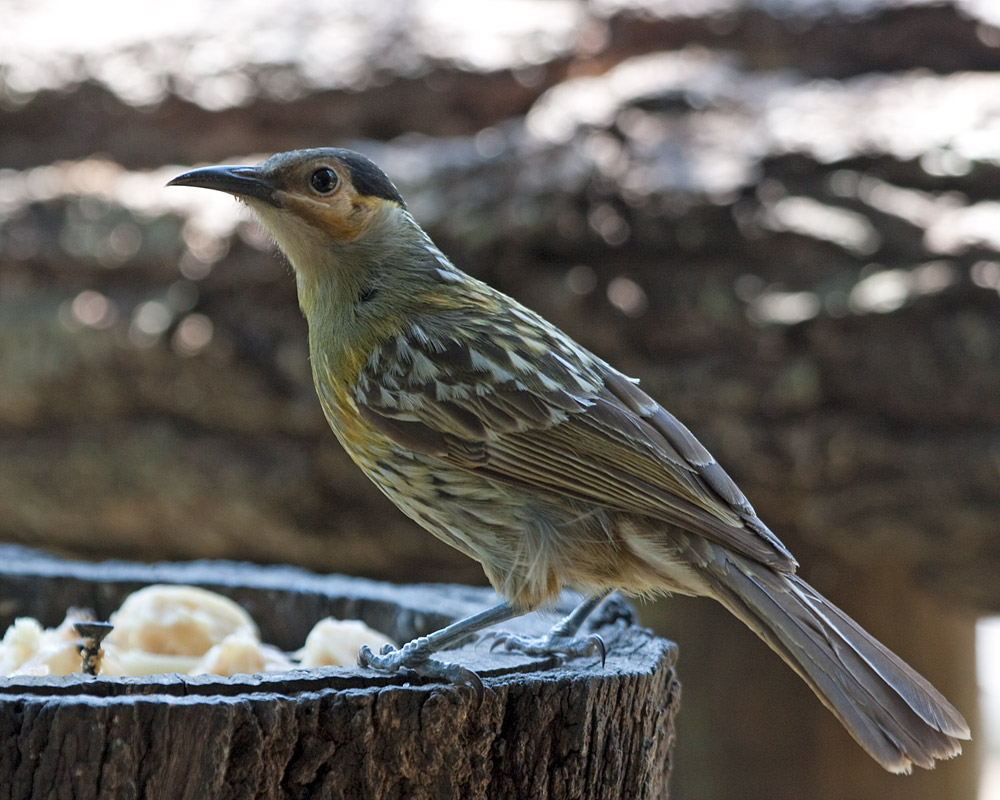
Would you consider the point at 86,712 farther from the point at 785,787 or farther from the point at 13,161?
the point at 13,161

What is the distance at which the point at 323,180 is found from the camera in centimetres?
285

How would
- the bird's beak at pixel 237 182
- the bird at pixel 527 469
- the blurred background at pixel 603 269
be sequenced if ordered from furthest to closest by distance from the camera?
the blurred background at pixel 603 269 < the bird's beak at pixel 237 182 < the bird at pixel 527 469

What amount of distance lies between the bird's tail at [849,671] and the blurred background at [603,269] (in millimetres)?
2376

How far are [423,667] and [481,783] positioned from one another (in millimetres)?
246

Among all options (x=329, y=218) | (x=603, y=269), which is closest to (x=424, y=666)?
(x=329, y=218)

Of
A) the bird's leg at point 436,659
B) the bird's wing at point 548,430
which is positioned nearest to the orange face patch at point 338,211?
the bird's wing at point 548,430

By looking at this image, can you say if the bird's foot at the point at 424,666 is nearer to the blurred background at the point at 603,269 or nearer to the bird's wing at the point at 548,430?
the bird's wing at the point at 548,430

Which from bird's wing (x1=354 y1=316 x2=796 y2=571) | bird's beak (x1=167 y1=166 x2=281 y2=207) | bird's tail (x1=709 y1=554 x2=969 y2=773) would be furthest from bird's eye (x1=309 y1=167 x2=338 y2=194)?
bird's tail (x1=709 y1=554 x2=969 y2=773)

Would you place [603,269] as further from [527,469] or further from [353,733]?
[353,733]

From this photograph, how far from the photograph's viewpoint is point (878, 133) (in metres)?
4.96

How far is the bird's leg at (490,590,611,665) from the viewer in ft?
8.31

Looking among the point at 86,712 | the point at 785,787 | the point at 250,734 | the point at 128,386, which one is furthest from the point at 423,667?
the point at 128,386

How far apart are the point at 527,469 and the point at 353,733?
734 millimetres

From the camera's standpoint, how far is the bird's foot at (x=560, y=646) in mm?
2520
